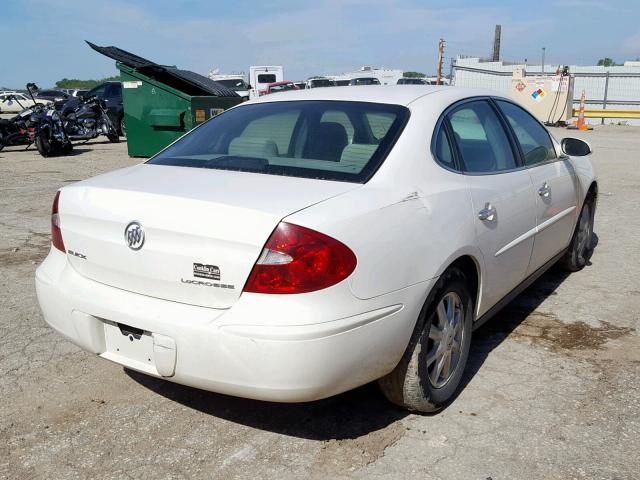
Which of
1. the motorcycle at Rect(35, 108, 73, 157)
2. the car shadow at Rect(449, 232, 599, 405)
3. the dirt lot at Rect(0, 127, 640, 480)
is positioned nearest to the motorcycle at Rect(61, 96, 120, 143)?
the motorcycle at Rect(35, 108, 73, 157)

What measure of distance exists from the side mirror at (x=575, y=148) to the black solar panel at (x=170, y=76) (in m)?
8.95

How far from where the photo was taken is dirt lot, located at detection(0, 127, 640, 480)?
2656 mm

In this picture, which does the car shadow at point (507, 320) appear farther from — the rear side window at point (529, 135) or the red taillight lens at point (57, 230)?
the red taillight lens at point (57, 230)

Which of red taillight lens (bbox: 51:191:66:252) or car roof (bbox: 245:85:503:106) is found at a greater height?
car roof (bbox: 245:85:503:106)

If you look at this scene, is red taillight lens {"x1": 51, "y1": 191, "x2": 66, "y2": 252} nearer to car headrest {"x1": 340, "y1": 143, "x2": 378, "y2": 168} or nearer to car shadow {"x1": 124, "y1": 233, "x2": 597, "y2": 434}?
car shadow {"x1": 124, "y1": 233, "x2": 597, "y2": 434}

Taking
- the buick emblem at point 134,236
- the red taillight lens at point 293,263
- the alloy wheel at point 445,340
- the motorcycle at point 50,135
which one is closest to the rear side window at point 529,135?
the alloy wheel at point 445,340

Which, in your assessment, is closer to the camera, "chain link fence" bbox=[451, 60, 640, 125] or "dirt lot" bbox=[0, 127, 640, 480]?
"dirt lot" bbox=[0, 127, 640, 480]

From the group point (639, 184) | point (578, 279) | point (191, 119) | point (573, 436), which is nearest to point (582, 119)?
point (639, 184)

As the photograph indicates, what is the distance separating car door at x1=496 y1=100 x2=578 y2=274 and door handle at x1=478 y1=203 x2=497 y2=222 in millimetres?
741

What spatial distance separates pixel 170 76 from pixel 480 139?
33.1 ft

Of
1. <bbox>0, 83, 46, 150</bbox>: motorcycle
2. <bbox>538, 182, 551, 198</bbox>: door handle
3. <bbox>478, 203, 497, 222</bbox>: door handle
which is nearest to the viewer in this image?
<bbox>478, 203, 497, 222</bbox>: door handle

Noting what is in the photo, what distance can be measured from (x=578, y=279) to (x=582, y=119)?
715 inches

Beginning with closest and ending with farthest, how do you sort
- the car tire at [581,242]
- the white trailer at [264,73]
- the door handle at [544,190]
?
the door handle at [544,190]
the car tire at [581,242]
the white trailer at [264,73]

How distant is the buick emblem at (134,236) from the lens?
102 inches
